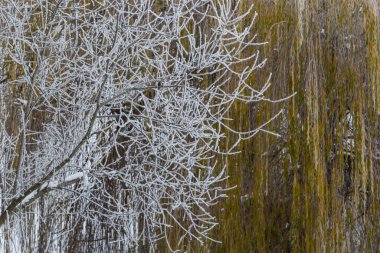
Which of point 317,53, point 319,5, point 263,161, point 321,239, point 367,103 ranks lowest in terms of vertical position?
point 321,239

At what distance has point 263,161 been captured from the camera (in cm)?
482

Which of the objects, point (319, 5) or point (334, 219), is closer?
point (334, 219)

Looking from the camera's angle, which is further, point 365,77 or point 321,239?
point 365,77

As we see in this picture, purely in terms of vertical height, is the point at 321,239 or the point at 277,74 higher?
the point at 277,74

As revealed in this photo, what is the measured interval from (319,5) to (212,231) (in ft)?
6.24

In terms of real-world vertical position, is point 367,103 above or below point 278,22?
below

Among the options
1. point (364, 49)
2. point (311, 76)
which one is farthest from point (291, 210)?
point (364, 49)

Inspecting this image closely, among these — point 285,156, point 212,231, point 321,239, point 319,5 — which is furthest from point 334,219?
point 319,5

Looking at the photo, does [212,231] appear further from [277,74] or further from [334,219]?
[277,74]

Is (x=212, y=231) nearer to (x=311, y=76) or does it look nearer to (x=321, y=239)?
(x=321, y=239)

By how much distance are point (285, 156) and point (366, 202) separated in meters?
0.74

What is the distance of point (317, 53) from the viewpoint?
A: 4.96m

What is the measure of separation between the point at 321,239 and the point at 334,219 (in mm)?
198

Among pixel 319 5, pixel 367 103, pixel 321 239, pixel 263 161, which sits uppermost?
pixel 319 5
